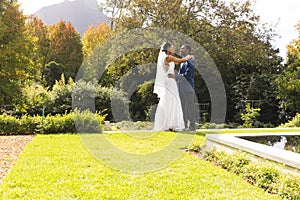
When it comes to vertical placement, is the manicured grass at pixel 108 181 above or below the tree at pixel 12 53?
below

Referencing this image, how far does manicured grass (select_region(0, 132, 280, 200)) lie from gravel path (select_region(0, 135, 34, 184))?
0.15 metres

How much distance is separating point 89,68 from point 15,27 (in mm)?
7678

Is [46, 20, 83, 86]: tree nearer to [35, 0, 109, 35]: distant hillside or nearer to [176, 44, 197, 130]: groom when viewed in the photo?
[176, 44, 197, 130]: groom

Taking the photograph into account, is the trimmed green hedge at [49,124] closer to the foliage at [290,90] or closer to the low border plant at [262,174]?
the low border plant at [262,174]

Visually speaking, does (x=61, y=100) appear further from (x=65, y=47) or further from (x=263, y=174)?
(x=65, y=47)

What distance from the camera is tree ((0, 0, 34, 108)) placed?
1427 centimetres

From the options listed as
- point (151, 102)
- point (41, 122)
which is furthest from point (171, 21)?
point (41, 122)

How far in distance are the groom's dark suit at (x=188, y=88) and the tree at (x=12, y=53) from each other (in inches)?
300

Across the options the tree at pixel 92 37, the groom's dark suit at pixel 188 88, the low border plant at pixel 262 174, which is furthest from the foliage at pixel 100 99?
the tree at pixel 92 37

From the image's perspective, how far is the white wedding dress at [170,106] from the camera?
9023 millimetres

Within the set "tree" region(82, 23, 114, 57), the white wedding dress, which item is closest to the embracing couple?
the white wedding dress

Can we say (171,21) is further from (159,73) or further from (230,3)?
(159,73)

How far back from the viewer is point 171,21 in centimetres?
1499

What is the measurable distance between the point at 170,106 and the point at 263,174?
16.0ft
